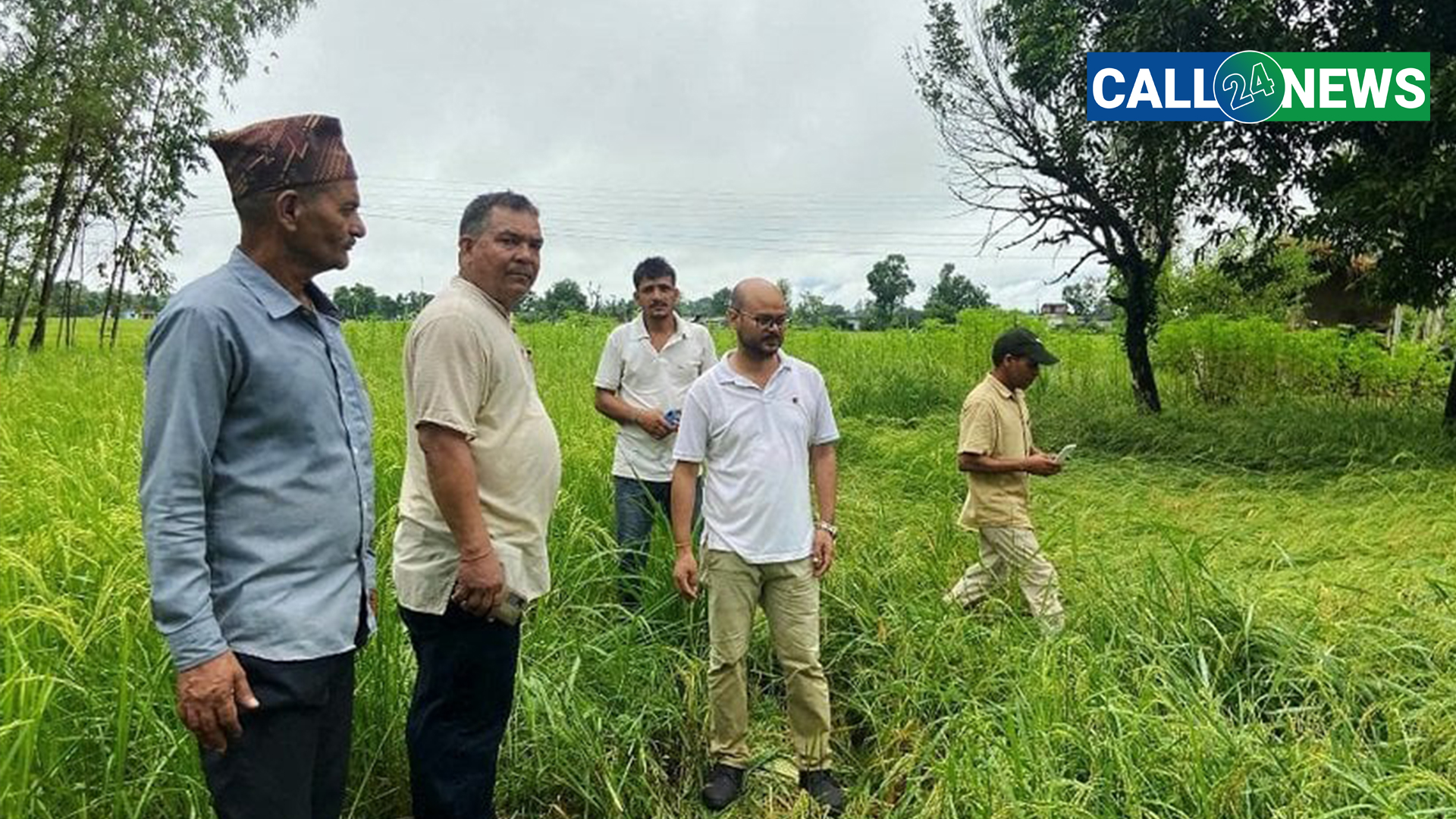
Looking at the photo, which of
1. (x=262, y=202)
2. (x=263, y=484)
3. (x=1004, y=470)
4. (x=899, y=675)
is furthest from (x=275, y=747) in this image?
(x=1004, y=470)

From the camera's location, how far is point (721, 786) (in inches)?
92.5

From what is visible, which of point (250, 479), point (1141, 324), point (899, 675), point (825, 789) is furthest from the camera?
point (1141, 324)

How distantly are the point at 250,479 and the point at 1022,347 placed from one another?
2.74 meters

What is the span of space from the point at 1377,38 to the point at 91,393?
9.07 m

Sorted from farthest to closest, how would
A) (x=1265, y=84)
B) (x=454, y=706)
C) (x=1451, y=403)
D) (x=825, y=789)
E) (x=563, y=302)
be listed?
(x=563, y=302) → (x=1451, y=403) → (x=1265, y=84) → (x=825, y=789) → (x=454, y=706)

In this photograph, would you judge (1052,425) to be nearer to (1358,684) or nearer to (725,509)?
(1358,684)

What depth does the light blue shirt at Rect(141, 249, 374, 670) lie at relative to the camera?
119cm

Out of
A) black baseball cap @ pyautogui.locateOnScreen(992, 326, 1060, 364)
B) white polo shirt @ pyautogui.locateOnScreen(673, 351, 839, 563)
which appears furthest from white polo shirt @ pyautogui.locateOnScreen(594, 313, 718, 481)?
black baseball cap @ pyautogui.locateOnScreen(992, 326, 1060, 364)

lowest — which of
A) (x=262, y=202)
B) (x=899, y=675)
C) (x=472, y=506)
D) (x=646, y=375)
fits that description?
(x=899, y=675)

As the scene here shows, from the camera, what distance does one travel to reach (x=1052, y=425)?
900 cm

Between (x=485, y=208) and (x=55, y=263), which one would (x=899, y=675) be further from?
(x=55, y=263)

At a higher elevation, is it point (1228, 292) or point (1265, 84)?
point (1265, 84)

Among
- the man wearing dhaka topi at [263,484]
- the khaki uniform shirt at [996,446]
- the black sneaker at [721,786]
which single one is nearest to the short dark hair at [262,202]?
the man wearing dhaka topi at [263,484]

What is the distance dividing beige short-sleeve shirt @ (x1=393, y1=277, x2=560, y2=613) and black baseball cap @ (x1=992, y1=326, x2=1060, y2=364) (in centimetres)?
202
